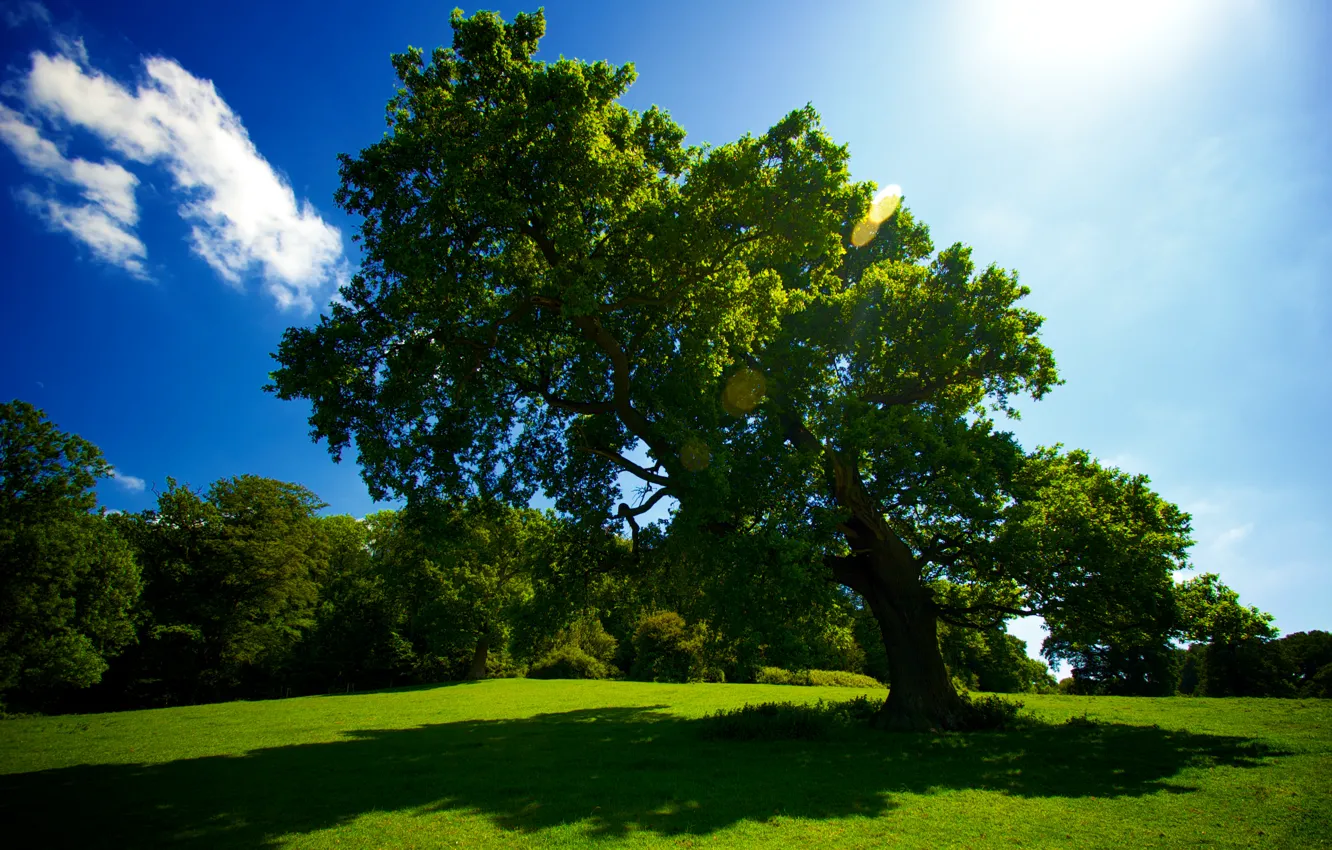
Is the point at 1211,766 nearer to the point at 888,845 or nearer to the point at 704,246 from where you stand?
the point at 888,845

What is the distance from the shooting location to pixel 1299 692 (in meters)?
41.8

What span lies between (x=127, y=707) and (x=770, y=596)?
169ft

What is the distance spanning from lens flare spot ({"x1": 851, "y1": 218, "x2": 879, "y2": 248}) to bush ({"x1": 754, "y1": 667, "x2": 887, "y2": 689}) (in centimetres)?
2829

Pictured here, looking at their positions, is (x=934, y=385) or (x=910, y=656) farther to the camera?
(x=934, y=385)

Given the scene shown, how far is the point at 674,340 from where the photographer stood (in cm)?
1761

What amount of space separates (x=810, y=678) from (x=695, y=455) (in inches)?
1144

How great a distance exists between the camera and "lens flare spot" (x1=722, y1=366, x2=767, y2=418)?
17750 millimetres

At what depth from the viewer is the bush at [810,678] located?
3719 cm

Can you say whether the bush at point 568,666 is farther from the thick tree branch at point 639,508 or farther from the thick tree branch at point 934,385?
the thick tree branch at point 934,385

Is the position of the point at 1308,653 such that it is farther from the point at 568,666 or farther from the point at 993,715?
the point at 568,666

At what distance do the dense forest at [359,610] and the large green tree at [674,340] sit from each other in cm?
235

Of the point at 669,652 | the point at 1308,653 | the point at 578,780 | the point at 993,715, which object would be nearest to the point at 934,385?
the point at 993,715

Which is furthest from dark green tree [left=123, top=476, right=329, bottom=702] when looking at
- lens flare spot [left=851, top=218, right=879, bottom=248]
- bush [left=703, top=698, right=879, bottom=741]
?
lens flare spot [left=851, top=218, right=879, bottom=248]

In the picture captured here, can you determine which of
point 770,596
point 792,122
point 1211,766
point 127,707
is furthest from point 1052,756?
point 127,707
